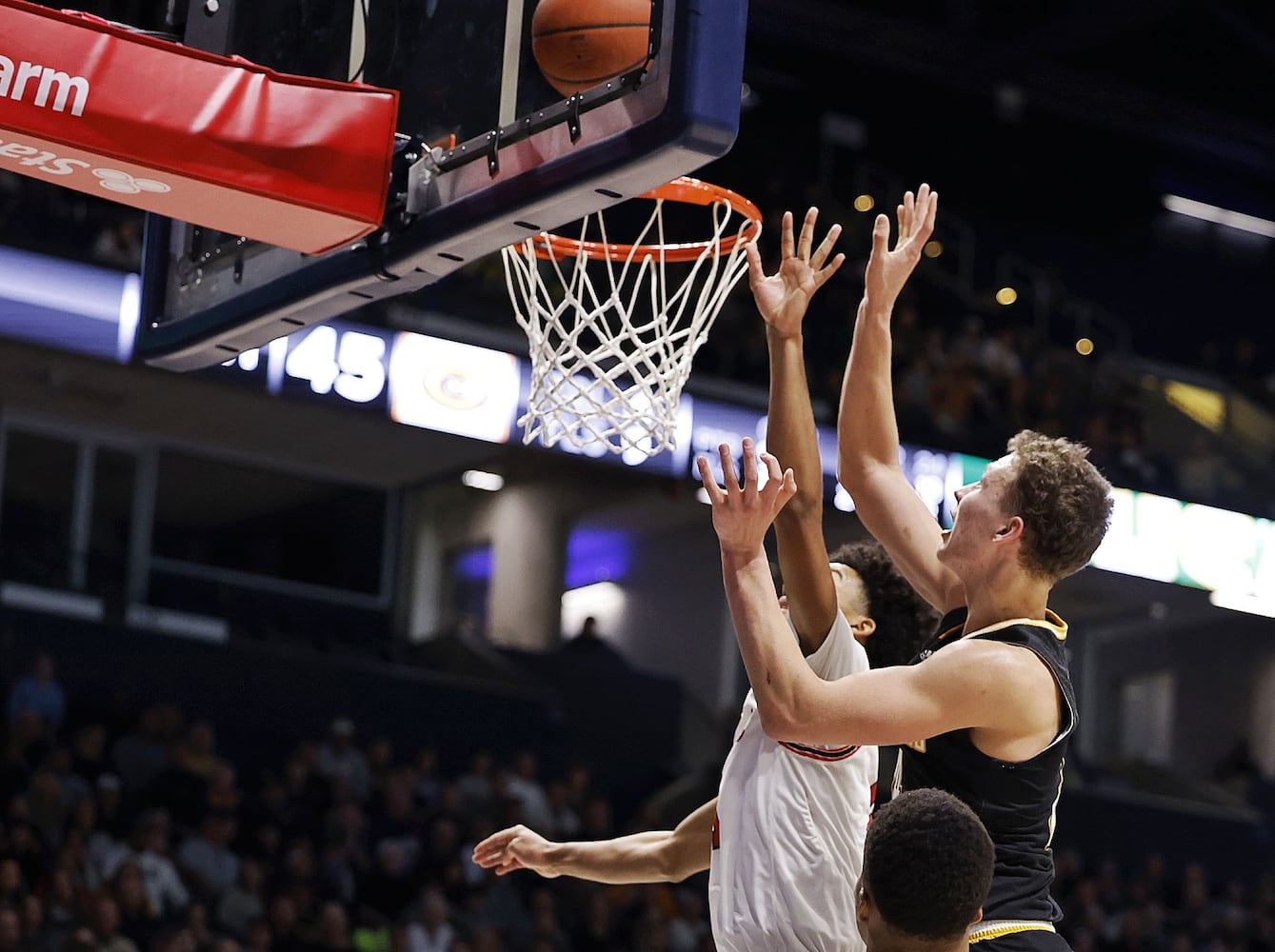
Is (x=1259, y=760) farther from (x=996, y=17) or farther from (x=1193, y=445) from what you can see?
(x=996, y=17)

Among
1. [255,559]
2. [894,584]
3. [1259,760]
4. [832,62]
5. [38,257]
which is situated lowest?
[1259,760]

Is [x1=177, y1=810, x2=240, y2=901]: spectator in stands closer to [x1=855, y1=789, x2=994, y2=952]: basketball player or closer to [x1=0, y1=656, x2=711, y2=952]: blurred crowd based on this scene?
[x1=0, y1=656, x2=711, y2=952]: blurred crowd

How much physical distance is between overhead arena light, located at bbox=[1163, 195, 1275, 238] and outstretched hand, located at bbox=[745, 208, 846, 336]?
2091 cm

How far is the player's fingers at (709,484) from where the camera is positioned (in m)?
3.03

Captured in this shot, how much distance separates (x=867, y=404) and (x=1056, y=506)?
704 millimetres

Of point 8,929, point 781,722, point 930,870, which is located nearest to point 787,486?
point 781,722

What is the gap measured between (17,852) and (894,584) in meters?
7.72

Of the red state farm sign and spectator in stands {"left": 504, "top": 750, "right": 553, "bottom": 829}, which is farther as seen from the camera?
spectator in stands {"left": 504, "top": 750, "right": 553, "bottom": 829}

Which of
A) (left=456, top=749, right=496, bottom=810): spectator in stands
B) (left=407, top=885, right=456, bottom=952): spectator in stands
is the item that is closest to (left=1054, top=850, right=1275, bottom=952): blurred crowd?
(left=456, top=749, right=496, bottom=810): spectator in stands

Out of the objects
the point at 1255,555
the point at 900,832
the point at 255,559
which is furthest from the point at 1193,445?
the point at 900,832

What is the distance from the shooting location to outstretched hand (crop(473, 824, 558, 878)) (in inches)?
162

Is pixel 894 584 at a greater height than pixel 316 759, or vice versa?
pixel 894 584

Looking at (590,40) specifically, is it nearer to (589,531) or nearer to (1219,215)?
(589,531)

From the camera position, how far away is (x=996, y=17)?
1927 cm
